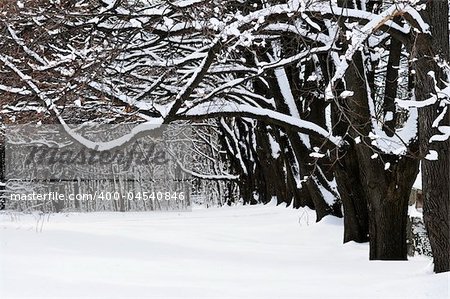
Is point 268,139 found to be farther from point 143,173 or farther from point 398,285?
point 143,173

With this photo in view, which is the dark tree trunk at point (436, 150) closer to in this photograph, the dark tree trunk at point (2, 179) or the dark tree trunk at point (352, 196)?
the dark tree trunk at point (352, 196)

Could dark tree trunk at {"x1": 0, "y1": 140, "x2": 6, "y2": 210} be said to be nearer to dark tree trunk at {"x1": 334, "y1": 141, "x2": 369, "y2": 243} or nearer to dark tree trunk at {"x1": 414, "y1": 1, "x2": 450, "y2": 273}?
dark tree trunk at {"x1": 334, "y1": 141, "x2": 369, "y2": 243}

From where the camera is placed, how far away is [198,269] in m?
7.35

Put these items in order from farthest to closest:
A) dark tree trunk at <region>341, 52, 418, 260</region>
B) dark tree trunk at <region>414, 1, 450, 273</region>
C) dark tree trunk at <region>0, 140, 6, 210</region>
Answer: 1. dark tree trunk at <region>0, 140, 6, 210</region>
2. dark tree trunk at <region>341, 52, 418, 260</region>
3. dark tree trunk at <region>414, 1, 450, 273</region>

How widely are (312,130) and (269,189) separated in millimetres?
16660

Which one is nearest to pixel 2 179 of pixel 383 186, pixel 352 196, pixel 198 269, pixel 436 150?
pixel 352 196

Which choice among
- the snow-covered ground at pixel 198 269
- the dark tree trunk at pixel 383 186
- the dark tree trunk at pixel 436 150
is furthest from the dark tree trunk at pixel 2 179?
the dark tree trunk at pixel 436 150

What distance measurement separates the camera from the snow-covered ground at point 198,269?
5500 mm

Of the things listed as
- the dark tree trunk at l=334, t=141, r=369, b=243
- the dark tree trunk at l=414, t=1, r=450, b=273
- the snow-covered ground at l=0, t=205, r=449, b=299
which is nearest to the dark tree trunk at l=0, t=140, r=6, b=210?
the snow-covered ground at l=0, t=205, r=449, b=299

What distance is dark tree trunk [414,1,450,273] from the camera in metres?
6.08

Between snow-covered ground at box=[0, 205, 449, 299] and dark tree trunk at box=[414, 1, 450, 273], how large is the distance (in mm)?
412

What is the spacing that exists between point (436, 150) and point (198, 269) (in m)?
2.93

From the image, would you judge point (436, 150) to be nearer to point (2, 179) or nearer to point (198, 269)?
point (198, 269)

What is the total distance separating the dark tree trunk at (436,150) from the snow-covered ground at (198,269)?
1.35ft
